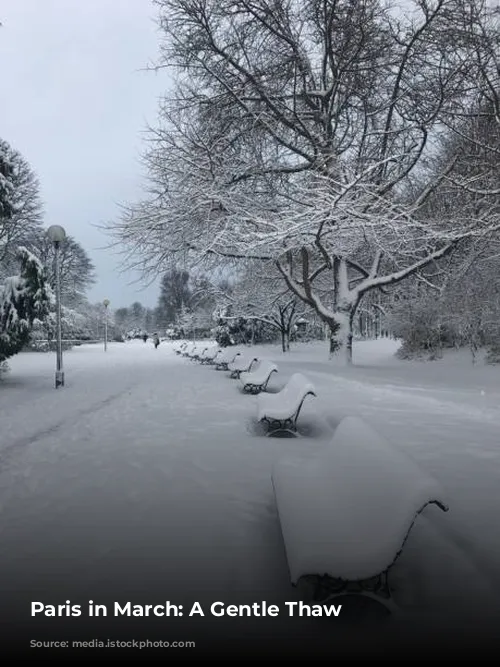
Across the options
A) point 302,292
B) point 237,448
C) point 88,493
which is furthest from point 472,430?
point 302,292

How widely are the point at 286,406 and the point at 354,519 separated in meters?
3.92

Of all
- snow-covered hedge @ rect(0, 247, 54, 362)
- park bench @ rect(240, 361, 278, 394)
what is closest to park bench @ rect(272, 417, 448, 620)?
park bench @ rect(240, 361, 278, 394)

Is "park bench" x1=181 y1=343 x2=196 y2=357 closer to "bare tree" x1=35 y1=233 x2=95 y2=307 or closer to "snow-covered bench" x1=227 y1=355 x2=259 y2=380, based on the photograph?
"snow-covered bench" x1=227 y1=355 x2=259 y2=380

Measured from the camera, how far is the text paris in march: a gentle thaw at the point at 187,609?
2377 mm

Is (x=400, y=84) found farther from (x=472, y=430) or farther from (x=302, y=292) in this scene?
(x=472, y=430)

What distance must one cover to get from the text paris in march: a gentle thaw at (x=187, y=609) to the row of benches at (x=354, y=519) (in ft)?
0.20

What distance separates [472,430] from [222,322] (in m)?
28.5

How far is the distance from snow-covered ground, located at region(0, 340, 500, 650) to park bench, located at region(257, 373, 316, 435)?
0.33m

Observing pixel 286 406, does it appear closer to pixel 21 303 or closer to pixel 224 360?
pixel 21 303

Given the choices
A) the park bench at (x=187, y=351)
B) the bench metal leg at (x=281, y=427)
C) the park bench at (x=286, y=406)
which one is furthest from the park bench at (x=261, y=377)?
the park bench at (x=187, y=351)

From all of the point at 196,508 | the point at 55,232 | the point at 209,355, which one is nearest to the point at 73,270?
the point at 209,355

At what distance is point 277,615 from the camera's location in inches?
93.0

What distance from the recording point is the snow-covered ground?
255 cm

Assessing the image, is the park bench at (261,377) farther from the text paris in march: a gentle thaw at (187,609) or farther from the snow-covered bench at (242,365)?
the text paris in march: a gentle thaw at (187,609)
